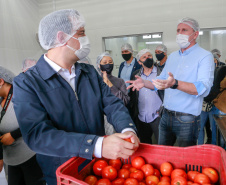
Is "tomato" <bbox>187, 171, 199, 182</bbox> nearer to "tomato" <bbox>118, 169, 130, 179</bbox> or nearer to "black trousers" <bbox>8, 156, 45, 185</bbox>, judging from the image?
"tomato" <bbox>118, 169, 130, 179</bbox>

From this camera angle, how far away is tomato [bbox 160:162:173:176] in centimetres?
93

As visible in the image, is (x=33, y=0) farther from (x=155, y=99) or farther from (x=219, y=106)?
(x=219, y=106)

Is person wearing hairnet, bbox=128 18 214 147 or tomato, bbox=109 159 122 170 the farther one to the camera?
person wearing hairnet, bbox=128 18 214 147

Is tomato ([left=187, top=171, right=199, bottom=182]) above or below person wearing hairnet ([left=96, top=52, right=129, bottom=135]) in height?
below

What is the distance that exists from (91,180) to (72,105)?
1.45 ft

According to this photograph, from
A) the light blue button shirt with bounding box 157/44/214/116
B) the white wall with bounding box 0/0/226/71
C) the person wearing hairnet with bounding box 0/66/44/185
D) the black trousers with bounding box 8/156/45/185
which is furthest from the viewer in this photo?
the white wall with bounding box 0/0/226/71

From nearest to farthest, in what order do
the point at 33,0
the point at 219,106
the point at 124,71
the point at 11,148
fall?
the point at 11,148 → the point at 219,106 → the point at 124,71 → the point at 33,0

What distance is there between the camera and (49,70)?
1066 mm

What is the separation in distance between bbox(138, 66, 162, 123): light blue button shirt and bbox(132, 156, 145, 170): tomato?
159 centimetres

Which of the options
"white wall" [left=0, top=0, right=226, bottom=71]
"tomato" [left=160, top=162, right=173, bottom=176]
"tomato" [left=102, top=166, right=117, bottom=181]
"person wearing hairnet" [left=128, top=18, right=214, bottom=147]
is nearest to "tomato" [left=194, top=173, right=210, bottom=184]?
"tomato" [left=160, top=162, right=173, bottom=176]

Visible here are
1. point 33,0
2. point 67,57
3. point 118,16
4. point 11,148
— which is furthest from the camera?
point 33,0

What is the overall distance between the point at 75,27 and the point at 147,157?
98 centimetres

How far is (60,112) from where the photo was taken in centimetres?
104

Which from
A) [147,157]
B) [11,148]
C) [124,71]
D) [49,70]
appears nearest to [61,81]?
[49,70]
